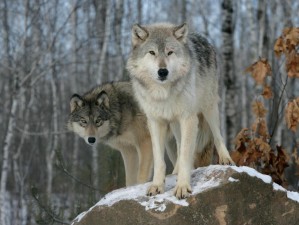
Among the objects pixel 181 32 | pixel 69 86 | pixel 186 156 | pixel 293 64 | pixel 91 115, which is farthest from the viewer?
pixel 69 86

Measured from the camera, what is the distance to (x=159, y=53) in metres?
4.57

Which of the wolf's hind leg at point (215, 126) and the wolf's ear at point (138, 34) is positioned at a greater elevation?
the wolf's ear at point (138, 34)

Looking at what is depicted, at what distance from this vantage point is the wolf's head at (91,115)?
21.6 ft

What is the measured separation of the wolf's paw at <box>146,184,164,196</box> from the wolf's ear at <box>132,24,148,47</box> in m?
1.43

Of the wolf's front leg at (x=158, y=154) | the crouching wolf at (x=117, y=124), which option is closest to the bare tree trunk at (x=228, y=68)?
the crouching wolf at (x=117, y=124)

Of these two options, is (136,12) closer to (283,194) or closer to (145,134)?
(145,134)

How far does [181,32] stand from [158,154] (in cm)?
124

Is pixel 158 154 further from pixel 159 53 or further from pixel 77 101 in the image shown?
pixel 77 101

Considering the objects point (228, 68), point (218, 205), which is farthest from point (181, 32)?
point (228, 68)

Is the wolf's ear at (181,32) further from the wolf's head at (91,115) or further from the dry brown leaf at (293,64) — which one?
the wolf's head at (91,115)

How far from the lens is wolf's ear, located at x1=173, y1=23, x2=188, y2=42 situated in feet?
16.0

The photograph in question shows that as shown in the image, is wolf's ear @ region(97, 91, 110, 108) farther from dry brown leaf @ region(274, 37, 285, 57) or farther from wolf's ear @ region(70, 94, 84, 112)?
dry brown leaf @ region(274, 37, 285, 57)

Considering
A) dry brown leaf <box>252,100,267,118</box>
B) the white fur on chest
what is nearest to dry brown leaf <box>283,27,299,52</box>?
dry brown leaf <box>252,100,267,118</box>

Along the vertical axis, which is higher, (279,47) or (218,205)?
(279,47)
